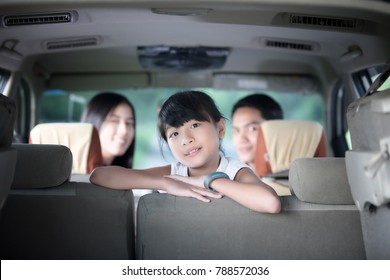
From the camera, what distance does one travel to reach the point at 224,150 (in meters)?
2.34

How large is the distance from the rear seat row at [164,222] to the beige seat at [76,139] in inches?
43.8

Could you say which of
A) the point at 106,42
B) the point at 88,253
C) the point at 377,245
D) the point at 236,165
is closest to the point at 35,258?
the point at 88,253

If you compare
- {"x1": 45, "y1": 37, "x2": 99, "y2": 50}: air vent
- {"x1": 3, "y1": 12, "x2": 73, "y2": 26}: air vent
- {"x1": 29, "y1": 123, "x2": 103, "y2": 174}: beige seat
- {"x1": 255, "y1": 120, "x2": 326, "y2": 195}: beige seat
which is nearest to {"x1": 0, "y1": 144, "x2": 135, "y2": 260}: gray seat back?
{"x1": 3, "y1": 12, "x2": 73, "y2": 26}: air vent

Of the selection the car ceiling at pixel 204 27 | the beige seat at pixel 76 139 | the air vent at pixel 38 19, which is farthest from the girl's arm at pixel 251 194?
the beige seat at pixel 76 139

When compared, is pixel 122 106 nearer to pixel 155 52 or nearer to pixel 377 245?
pixel 155 52

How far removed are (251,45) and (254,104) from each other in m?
1.15

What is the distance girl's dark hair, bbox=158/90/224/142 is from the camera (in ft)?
6.90

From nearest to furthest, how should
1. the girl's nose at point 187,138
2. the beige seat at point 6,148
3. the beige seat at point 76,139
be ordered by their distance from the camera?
1. the beige seat at point 6,148
2. the girl's nose at point 187,138
3. the beige seat at point 76,139

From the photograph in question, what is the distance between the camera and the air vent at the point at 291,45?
11.8 ft

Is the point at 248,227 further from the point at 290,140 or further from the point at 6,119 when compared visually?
the point at 290,140

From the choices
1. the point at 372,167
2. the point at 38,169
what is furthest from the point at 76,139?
the point at 372,167

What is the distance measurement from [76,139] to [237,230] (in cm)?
166

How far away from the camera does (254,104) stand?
15.6ft

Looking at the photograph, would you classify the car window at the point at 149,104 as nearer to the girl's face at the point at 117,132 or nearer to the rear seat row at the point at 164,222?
the girl's face at the point at 117,132
